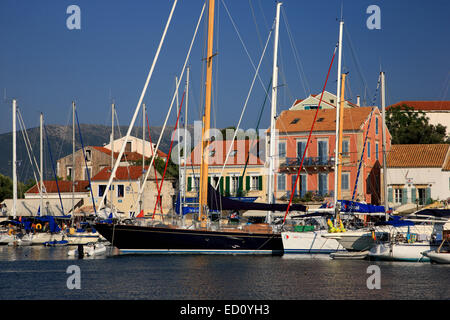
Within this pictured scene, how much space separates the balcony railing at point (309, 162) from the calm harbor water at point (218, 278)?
63.0 feet

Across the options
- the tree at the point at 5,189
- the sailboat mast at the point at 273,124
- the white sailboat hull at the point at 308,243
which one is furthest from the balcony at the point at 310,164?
the tree at the point at 5,189

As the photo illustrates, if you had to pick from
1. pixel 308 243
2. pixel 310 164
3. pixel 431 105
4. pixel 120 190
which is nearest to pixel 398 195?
pixel 310 164

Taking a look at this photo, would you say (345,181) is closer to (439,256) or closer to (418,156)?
(418,156)

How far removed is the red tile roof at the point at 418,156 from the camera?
199 feet

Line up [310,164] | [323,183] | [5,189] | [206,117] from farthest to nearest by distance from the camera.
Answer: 1. [5,189]
2. [323,183]
3. [310,164]
4. [206,117]

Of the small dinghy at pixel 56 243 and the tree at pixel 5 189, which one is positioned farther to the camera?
the tree at pixel 5 189

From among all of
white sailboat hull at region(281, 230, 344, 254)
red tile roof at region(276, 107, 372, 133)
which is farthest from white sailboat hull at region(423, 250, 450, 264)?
red tile roof at region(276, 107, 372, 133)

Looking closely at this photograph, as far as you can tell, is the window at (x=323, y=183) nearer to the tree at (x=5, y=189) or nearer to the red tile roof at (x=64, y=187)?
the red tile roof at (x=64, y=187)

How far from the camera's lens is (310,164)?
6184 centimetres

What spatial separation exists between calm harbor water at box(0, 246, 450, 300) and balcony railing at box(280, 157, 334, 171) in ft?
63.0

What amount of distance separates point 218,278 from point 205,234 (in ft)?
35.2

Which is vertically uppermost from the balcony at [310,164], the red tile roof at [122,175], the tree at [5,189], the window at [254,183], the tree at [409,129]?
the tree at [409,129]
